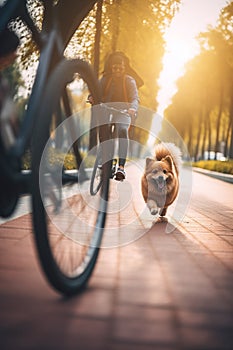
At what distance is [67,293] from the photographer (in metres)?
3.20

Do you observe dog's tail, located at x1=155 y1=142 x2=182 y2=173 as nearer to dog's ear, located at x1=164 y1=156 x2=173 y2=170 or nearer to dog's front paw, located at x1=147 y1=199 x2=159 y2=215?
dog's ear, located at x1=164 y1=156 x2=173 y2=170

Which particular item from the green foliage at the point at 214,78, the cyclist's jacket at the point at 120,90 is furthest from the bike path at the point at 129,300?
the green foliage at the point at 214,78

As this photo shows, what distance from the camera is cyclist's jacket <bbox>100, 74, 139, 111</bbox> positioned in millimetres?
7137

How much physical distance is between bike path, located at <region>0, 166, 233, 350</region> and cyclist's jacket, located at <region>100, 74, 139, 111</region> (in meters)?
2.24

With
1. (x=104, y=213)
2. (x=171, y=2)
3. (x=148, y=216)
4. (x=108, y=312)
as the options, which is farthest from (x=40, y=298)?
(x=171, y=2)

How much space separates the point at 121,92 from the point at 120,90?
30 millimetres

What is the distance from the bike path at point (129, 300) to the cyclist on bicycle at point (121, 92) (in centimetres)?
173

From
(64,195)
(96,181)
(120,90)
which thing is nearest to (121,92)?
(120,90)

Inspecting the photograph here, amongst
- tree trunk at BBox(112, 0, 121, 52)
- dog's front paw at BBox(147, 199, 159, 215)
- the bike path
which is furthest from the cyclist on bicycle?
tree trunk at BBox(112, 0, 121, 52)

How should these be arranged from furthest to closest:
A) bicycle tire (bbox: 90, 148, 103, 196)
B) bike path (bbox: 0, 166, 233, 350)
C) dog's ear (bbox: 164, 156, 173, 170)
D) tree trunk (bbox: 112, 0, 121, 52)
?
tree trunk (bbox: 112, 0, 121, 52) → dog's ear (bbox: 164, 156, 173, 170) → bicycle tire (bbox: 90, 148, 103, 196) → bike path (bbox: 0, 166, 233, 350)

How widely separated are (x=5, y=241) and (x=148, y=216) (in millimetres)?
3327

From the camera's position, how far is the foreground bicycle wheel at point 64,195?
2822mm

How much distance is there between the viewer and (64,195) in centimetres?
367

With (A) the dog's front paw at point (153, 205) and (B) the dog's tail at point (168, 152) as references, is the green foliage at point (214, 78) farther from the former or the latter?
(A) the dog's front paw at point (153, 205)
